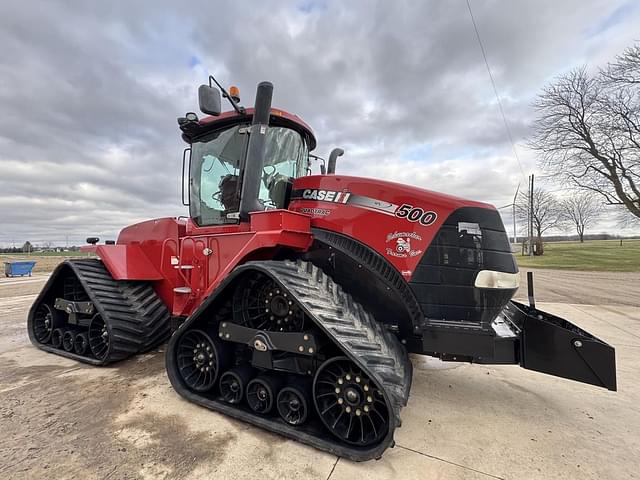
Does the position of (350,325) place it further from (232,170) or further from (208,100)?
(208,100)

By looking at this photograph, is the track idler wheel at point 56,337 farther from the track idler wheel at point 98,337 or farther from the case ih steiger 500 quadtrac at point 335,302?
the case ih steiger 500 quadtrac at point 335,302

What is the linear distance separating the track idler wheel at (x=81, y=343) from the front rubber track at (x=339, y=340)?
2.30 m


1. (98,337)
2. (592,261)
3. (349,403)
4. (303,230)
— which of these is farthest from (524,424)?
(592,261)

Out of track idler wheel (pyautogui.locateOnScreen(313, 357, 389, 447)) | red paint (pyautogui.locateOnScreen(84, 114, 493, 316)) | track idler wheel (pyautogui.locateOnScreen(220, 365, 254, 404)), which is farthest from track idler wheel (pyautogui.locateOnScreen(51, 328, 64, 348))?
track idler wheel (pyautogui.locateOnScreen(313, 357, 389, 447))

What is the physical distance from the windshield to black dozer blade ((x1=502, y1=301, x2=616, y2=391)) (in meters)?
2.66

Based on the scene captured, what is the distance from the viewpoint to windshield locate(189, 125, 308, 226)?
371cm

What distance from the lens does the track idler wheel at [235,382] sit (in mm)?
3033

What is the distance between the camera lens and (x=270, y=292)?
2.96 m

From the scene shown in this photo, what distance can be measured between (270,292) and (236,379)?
86 cm

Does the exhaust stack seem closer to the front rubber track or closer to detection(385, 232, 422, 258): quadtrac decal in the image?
the front rubber track

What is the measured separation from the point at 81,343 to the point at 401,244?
4515mm

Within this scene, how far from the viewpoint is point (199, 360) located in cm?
332

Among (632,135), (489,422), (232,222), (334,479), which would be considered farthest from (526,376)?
(632,135)

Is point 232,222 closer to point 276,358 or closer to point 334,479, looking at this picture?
point 276,358
